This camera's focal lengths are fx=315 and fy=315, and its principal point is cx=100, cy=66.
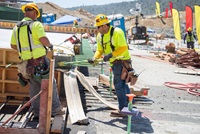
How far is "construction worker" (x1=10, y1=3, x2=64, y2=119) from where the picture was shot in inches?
207

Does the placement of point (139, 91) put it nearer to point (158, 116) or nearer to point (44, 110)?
point (158, 116)

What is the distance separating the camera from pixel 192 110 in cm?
770

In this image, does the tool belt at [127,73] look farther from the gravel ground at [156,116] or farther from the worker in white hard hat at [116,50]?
the gravel ground at [156,116]

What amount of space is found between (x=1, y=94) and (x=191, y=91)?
19.0 ft

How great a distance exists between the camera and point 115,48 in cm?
621

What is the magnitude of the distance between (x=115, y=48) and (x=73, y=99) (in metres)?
1.42

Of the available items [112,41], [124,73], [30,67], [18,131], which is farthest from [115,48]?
[18,131]

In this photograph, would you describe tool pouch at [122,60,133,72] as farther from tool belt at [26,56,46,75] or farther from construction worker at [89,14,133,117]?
tool belt at [26,56,46,75]

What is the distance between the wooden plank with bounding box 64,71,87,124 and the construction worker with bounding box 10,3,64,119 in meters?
0.40

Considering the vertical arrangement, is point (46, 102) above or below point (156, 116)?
above

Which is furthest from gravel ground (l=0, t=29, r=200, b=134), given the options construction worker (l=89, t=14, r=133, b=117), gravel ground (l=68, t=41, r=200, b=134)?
construction worker (l=89, t=14, r=133, b=117)

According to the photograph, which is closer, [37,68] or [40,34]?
[40,34]

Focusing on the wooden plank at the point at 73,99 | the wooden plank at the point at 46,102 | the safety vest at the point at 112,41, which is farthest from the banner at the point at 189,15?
the wooden plank at the point at 46,102

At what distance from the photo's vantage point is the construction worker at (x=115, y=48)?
610cm
